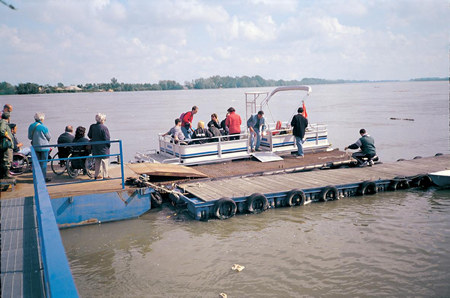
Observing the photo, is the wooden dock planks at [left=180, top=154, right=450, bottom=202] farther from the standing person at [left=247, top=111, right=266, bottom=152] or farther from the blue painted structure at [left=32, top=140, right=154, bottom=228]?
the standing person at [left=247, top=111, right=266, bottom=152]

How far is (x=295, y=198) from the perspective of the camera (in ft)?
38.3

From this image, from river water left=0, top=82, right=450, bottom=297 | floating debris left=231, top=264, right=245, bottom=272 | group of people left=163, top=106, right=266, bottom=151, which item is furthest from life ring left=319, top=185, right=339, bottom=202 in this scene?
floating debris left=231, top=264, right=245, bottom=272

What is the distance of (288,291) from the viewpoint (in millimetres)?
7340

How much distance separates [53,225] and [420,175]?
1314cm

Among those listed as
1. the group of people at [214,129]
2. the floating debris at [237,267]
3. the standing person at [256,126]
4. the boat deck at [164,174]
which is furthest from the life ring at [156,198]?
the standing person at [256,126]

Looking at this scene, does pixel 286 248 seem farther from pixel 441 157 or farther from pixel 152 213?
pixel 441 157

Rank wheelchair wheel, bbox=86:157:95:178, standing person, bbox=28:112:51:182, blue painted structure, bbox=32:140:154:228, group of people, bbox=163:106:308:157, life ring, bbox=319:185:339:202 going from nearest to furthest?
blue painted structure, bbox=32:140:154:228
standing person, bbox=28:112:51:182
wheelchair wheel, bbox=86:157:95:178
life ring, bbox=319:185:339:202
group of people, bbox=163:106:308:157

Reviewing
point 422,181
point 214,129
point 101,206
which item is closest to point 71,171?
point 101,206

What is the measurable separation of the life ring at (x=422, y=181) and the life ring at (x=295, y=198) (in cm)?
460

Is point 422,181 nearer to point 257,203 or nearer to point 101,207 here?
point 257,203

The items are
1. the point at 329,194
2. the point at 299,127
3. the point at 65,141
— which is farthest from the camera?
the point at 299,127

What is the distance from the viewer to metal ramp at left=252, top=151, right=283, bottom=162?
15.0 metres

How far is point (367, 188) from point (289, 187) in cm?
273

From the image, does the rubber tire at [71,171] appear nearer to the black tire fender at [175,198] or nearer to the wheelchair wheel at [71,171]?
the wheelchair wheel at [71,171]
